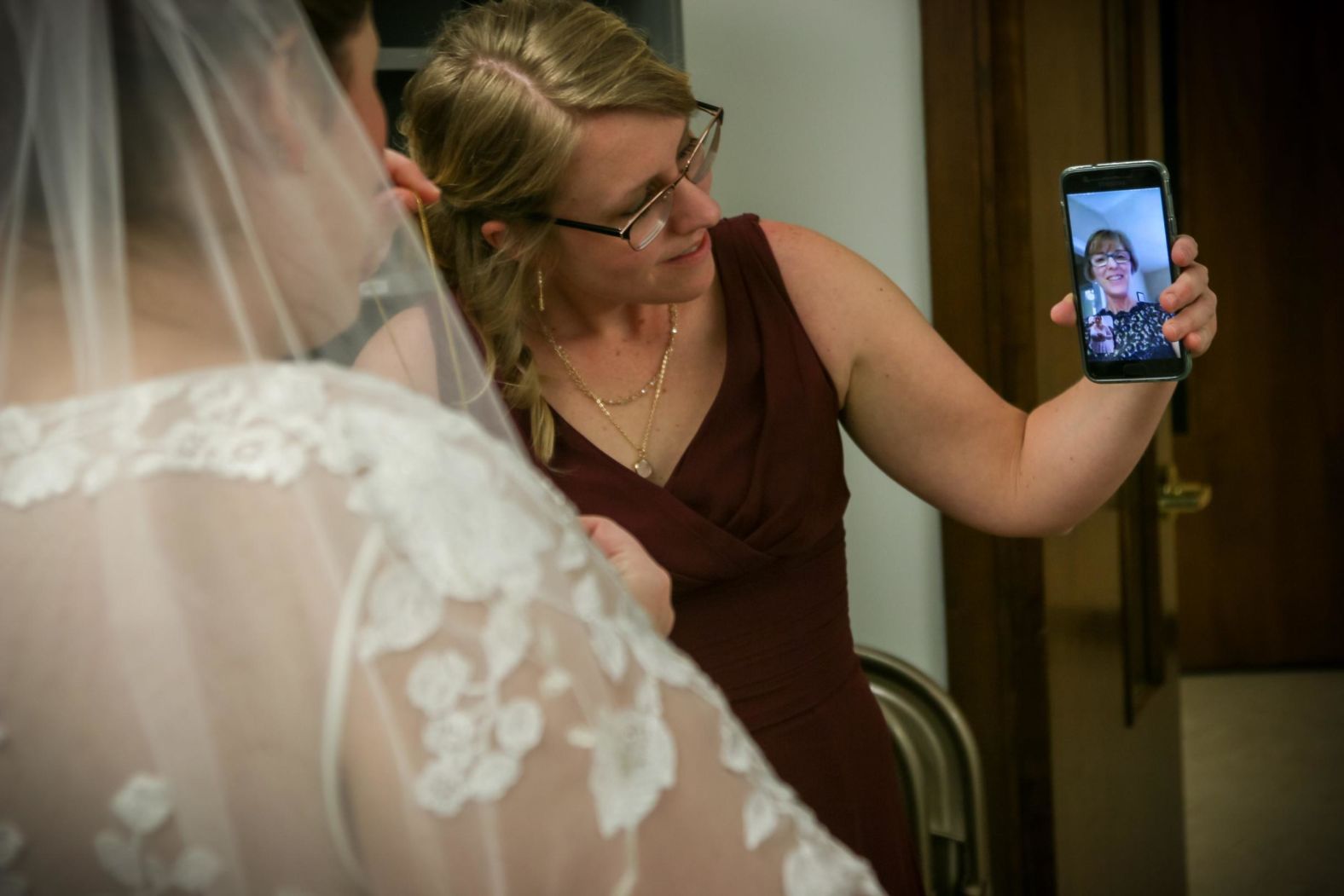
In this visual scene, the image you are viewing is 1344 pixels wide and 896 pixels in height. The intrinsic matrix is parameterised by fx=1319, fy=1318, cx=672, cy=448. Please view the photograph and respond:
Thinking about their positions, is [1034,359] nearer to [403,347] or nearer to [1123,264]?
[1123,264]

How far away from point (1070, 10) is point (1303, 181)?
2451 millimetres

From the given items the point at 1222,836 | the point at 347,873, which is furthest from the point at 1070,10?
the point at 1222,836

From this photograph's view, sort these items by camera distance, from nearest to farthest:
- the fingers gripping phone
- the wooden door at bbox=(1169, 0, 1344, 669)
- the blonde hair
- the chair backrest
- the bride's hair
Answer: the bride's hair < the fingers gripping phone < the blonde hair < the chair backrest < the wooden door at bbox=(1169, 0, 1344, 669)

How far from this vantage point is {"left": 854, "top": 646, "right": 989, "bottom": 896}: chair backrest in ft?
5.38

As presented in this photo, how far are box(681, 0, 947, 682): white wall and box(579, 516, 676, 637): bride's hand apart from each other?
4.09 ft

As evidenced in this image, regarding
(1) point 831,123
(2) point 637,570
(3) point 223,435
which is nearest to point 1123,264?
(2) point 637,570

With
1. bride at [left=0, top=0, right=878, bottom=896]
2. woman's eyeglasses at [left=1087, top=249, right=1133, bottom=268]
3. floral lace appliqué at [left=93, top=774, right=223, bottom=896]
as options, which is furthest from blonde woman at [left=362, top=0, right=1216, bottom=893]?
floral lace appliqué at [left=93, top=774, right=223, bottom=896]

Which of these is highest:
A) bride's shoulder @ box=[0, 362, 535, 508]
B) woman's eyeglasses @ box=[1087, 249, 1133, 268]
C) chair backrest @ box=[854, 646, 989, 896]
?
woman's eyeglasses @ box=[1087, 249, 1133, 268]

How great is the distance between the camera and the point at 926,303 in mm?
2078

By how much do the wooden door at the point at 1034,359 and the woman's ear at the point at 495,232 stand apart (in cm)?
84

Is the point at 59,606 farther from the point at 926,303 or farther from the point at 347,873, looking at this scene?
the point at 926,303

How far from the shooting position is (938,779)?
1.68 meters

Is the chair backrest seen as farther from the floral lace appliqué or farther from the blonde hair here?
the floral lace appliqué

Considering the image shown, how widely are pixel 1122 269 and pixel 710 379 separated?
0.47 metres
